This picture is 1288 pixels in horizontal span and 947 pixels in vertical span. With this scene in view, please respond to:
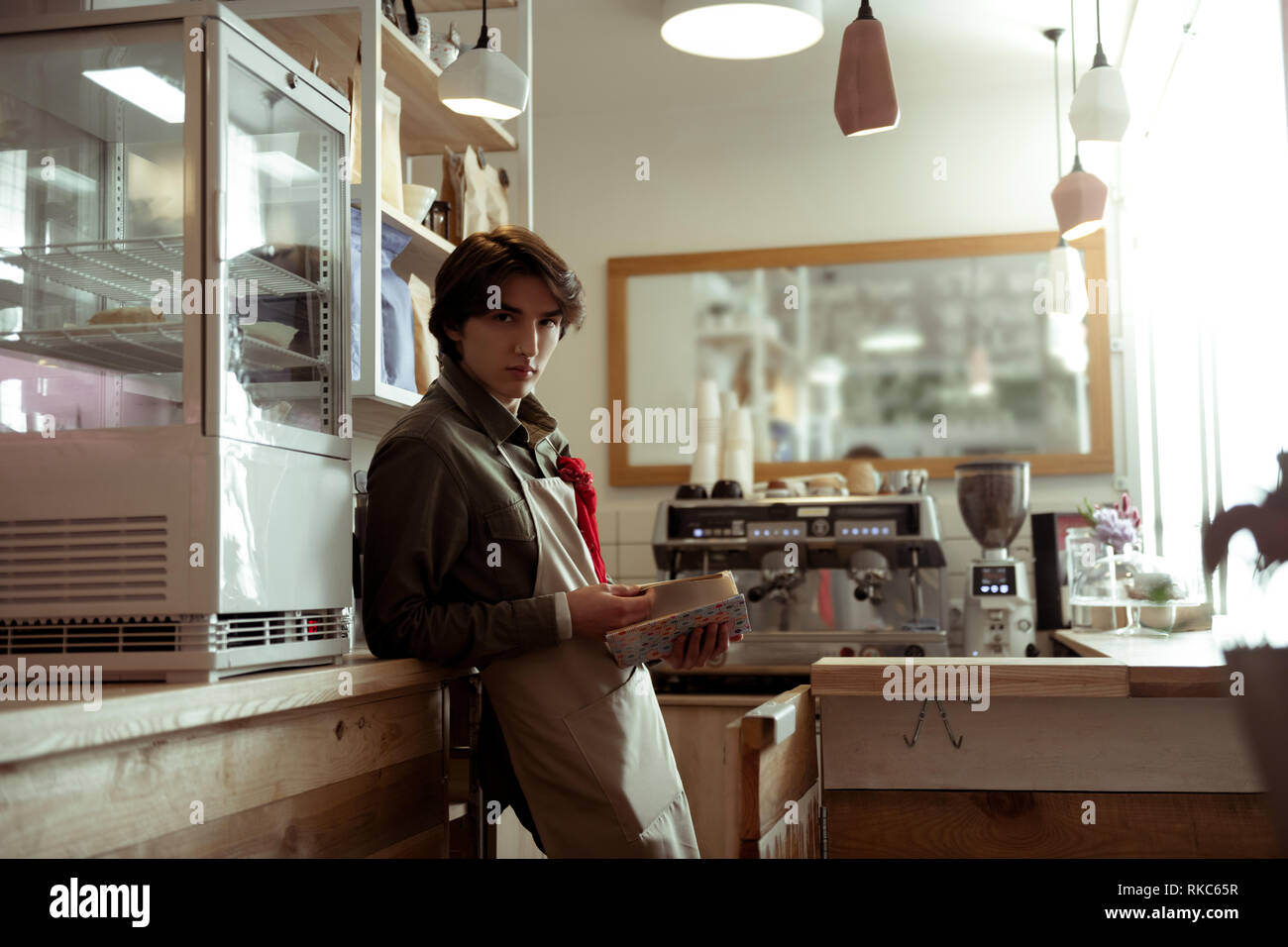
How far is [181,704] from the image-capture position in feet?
3.54

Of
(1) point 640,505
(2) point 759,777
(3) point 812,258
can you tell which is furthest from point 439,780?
(3) point 812,258

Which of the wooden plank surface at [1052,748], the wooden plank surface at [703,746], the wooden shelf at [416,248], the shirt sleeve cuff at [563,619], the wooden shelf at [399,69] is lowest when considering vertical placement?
the wooden plank surface at [703,746]

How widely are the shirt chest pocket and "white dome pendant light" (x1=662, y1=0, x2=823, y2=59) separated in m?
1.76

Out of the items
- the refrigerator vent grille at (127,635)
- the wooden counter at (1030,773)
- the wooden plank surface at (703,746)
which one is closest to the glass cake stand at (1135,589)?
the wooden counter at (1030,773)

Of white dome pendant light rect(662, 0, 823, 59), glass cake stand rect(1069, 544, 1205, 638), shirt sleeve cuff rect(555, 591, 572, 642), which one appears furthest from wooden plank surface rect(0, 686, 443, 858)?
white dome pendant light rect(662, 0, 823, 59)

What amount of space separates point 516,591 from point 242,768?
0.45m

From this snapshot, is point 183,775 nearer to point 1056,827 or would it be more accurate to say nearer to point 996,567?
point 1056,827

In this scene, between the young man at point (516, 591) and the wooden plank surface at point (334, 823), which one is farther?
the young man at point (516, 591)

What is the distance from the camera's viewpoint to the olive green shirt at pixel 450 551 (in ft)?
4.82

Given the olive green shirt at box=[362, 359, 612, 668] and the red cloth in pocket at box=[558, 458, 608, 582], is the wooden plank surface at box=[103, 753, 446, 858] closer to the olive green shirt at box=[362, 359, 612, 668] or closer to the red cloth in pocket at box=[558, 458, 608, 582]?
the olive green shirt at box=[362, 359, 612, 668]

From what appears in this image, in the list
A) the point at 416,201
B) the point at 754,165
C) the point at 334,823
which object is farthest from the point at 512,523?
the point at 754,165

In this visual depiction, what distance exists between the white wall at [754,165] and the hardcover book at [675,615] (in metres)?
2.72

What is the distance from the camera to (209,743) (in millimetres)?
1164

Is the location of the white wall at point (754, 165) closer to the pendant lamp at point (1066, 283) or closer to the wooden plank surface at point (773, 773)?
the pendant lamp at point (1066, 283)
